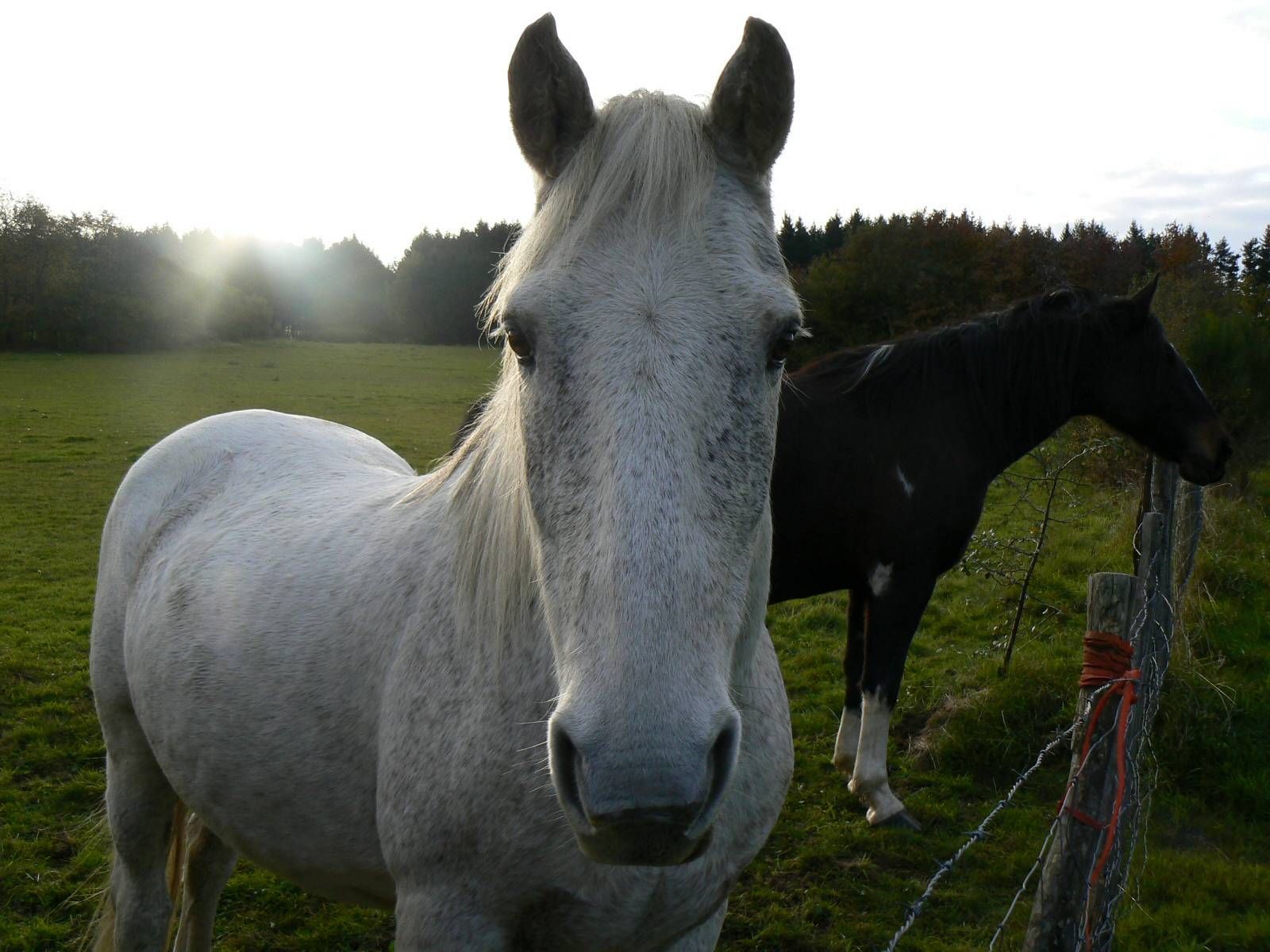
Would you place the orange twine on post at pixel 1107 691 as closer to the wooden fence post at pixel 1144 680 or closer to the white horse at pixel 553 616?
the wooden fence post at pixel 1144 680

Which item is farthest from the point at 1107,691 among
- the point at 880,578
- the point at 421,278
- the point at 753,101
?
the point at 421,278

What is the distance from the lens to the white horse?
47.6 inches

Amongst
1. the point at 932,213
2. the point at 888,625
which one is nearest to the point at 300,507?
the point at 888,625

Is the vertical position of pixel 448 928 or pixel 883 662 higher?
pixel 448 928

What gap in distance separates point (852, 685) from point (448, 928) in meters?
3.69

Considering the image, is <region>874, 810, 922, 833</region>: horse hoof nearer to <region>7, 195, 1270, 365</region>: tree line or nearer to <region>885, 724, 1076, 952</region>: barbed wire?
<region>885, 724, 1076, 952</region>: barbed wire

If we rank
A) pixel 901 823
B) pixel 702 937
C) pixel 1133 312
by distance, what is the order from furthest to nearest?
pixel 1133 312
pixel 901 823
pixel 702 937

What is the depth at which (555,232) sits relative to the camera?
1.56m

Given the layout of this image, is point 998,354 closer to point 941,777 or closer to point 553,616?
point 941,777

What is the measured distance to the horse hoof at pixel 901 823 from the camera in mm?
4309

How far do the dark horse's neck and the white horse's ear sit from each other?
11.5 feet

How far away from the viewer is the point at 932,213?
28.8 m

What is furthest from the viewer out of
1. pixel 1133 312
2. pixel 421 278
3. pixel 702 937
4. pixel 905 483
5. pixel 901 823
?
pixel 421 278

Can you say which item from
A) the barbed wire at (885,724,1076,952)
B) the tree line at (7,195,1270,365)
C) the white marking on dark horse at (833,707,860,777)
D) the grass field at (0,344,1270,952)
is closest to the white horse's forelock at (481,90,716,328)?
the barbed wire at (885,724,1076,952)
